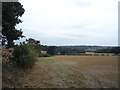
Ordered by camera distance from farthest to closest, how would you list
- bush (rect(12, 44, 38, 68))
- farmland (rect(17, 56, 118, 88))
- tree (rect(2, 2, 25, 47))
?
1. bush (rect(12, 44, 38, 68))
2. tree (rect(2, 2, 25, 47))
3. farmland (rect(17, 56, 118, 88))

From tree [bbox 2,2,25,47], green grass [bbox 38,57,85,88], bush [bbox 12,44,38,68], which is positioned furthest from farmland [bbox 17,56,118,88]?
tree [bbox 2,2,25,47]

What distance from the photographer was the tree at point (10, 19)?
7352mm

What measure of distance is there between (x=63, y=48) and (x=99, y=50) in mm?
10091

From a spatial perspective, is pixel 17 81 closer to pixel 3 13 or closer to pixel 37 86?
pixel 37 86

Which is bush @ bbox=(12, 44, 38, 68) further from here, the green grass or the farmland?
the green grass

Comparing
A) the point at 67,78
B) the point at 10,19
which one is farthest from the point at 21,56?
the point at 67,78

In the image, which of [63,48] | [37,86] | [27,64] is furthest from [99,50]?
[37,86]

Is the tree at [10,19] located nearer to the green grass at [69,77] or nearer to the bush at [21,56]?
the bush at [21,56]

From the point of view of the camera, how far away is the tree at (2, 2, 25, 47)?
7.35 meters

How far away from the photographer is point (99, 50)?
41.9 meters

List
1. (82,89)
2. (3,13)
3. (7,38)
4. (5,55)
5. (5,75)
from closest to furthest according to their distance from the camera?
(82,89) < (5,75) < (3,13) < (7,38) < (5,55)

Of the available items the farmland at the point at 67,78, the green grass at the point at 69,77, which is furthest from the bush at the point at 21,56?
the green grass at the point at 69,77

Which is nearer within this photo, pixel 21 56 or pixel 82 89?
pixel 82 89

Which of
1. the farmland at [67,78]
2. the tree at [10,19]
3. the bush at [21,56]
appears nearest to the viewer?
the farmland at [67,78]
